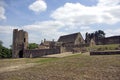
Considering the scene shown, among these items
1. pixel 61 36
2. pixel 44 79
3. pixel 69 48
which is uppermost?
pixel 61 36

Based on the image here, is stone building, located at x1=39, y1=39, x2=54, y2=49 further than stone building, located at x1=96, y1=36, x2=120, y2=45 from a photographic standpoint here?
Yes

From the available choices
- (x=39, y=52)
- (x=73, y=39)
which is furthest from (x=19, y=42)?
(x=73, y=39)

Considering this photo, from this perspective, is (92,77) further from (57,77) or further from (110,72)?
(57,77)

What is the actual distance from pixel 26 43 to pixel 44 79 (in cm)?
4777

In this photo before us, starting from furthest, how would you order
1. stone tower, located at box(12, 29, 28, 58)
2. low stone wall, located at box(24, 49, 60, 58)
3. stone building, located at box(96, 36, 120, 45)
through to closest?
stone tower, located at box(12, 29, 28, 58)
stone building, located at box(96, 36, 120, 45)
low stone wall, located at box(24, 49, 60, 58)

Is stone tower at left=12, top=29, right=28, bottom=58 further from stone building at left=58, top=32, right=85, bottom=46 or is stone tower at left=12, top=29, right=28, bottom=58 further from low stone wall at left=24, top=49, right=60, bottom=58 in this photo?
stone building at left=58, top=32, right=85, bottom=46

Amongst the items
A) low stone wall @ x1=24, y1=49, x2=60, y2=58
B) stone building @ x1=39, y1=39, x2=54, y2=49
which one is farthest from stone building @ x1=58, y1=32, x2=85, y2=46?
low stone wall @ x1=24, y1=49, x2=60, y2=58

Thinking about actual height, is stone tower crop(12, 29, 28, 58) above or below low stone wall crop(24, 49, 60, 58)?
above

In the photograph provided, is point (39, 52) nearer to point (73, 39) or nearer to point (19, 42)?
point (19, 42)

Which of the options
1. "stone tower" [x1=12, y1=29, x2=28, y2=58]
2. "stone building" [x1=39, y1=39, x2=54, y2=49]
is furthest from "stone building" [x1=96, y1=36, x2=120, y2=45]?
"stone tower" [x1=12, y1=29, x2=28, y2=58]

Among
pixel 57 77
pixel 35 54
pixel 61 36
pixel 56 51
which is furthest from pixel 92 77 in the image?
pixel 61 36

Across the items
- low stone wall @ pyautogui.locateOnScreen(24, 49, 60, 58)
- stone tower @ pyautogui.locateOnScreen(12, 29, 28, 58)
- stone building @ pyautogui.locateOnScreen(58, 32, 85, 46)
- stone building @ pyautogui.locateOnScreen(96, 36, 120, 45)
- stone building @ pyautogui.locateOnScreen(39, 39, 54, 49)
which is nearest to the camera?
low stone wall @ pyautogui.locateOnScreen(24, 49, 60, 58)

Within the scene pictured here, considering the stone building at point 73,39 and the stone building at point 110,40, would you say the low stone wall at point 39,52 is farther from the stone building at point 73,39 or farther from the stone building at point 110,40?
the stone building at point 110,40

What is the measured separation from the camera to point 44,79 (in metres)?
15.3
